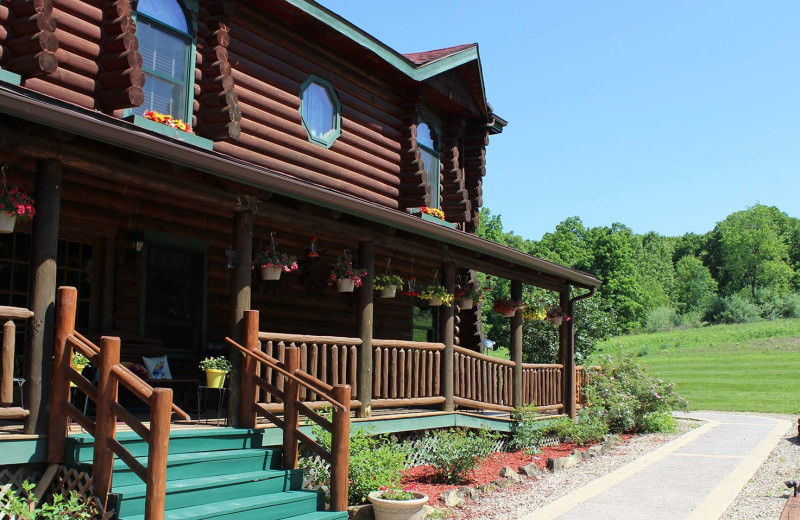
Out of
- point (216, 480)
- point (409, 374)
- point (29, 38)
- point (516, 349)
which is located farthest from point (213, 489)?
point (516, 349)

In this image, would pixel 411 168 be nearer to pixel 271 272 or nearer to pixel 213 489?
pixel 271 272

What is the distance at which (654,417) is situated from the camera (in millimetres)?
18391

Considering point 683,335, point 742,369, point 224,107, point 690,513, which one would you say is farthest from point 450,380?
point 683,335

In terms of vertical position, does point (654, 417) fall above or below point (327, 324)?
below

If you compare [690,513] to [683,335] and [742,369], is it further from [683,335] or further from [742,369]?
[683,335]

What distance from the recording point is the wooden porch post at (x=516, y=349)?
1431 centimetres

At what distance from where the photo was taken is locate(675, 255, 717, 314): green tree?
89375 millimetres

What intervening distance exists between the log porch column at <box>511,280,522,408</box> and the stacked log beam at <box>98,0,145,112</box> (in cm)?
803

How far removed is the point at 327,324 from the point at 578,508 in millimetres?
6655

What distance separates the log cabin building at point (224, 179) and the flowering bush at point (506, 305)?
280 millimetres

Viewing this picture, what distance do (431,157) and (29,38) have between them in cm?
944

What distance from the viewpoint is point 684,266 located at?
3750 inches

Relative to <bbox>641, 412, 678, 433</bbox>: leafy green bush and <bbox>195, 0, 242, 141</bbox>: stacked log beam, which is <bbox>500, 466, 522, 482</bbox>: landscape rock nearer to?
<bbox>195, 0, 242, 141</bbox>: stacked log beam

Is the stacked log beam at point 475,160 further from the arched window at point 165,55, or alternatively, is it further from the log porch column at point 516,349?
the arched window at point 165,55
